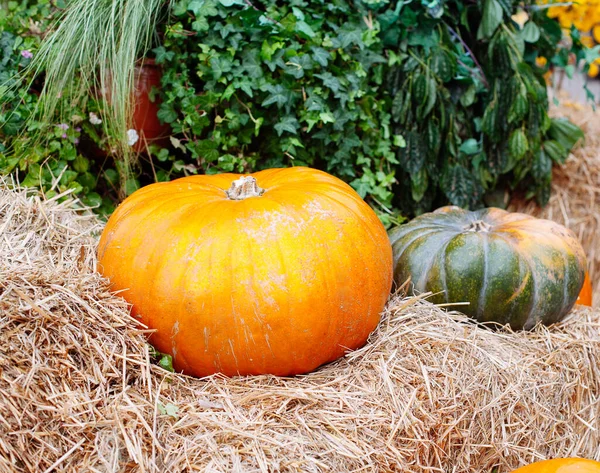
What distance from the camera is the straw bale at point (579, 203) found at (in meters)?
3.32

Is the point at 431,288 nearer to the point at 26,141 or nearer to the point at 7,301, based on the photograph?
the point at 7,301

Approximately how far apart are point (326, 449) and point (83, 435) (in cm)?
59

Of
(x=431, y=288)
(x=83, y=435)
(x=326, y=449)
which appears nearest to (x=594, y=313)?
(x=431, y=288)

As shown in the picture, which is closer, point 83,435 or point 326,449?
point 83,435

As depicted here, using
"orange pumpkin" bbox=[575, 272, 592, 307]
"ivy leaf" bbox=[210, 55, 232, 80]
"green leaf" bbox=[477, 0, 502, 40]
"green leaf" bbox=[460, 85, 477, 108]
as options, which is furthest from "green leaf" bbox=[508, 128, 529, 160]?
"ivy leaf" bbox=[210, 55, 232, 80]

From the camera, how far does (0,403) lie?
1.40 metres

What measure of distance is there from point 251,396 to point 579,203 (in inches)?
95.5

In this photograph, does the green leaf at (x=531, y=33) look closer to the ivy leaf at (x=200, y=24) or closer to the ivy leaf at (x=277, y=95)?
the ivy leaf at (x=277, y=95)

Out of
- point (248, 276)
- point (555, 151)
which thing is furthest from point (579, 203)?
point (248, 276)

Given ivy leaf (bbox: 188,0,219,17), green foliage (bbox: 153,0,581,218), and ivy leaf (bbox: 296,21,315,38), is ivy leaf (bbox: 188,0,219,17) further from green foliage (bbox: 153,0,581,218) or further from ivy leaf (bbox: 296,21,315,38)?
ivy leaf (bbox: 296,21,315,38)

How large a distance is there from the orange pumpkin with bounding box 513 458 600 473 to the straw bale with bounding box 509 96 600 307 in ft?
5.89

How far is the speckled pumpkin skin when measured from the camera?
222 cm

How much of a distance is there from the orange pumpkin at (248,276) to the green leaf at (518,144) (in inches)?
54.9

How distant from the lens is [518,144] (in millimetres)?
2994
